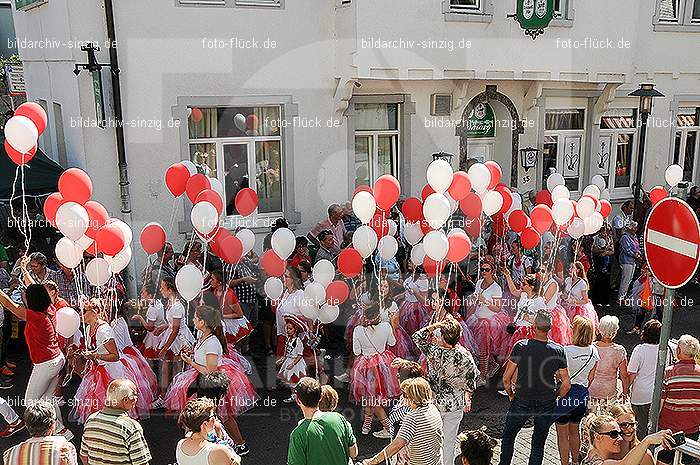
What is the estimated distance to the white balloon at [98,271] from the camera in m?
5.89

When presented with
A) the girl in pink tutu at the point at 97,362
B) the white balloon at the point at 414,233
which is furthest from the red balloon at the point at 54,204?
the white balloon at the point at 414,233

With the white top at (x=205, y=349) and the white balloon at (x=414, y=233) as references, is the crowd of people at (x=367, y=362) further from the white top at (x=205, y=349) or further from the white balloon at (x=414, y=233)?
the white balloon at (x=414, y=233)

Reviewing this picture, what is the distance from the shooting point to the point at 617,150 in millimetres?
13461

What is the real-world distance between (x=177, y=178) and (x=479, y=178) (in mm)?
3466

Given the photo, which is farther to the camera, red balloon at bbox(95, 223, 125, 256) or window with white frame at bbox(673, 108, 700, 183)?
window with white frame at bbox(673, 108, 700, 183)

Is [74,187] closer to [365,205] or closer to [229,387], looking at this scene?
[229,387]

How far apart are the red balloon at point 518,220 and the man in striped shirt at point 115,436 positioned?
514 cm

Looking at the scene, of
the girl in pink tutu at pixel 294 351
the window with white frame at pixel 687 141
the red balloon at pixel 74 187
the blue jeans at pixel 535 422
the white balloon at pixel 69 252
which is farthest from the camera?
the window with white frame at pixel 687 141

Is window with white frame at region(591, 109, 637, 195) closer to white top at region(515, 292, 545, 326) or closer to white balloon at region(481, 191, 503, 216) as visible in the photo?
white balloon at region(481, 191, 503, 216)

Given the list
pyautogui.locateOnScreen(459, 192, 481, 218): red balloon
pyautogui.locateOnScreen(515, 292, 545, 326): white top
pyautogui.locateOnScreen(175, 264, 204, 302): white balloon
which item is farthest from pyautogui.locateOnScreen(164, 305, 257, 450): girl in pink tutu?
pyautogui.locateOnScreen(459, 192, 481, 218): red balloon

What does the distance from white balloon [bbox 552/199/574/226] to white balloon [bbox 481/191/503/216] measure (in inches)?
24.9

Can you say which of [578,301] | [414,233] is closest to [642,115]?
[578,301]

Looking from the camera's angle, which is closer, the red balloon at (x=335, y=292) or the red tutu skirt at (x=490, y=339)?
→ the red balloon at (x=335, y=292)

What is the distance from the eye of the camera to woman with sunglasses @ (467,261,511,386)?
Result: 23.6 ft
